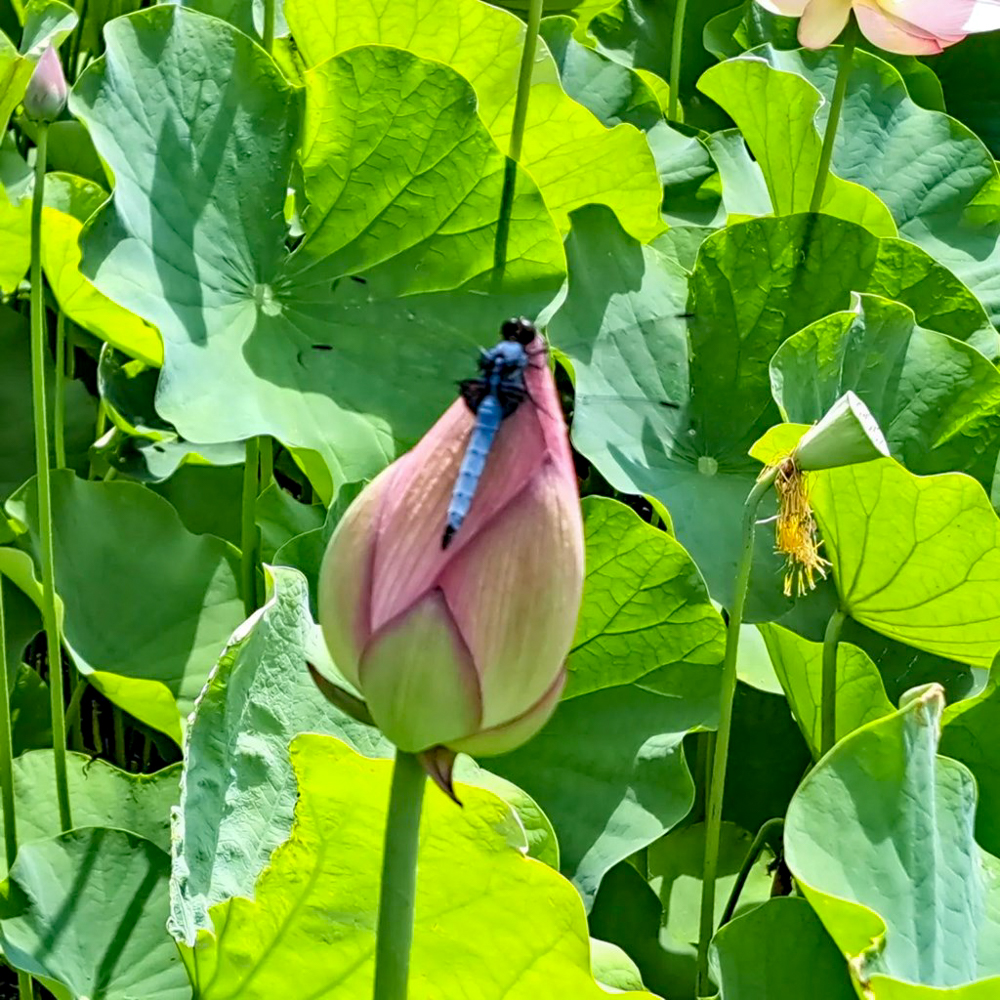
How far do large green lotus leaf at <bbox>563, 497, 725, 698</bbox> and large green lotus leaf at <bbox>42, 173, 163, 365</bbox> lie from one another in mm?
435

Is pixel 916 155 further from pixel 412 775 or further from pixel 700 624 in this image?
pixel 412 775

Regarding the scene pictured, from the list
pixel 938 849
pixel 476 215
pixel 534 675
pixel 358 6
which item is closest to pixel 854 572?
pixel 938 849

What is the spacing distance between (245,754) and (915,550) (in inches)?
20.4

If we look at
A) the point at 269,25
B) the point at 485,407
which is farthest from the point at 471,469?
the point at 269,25

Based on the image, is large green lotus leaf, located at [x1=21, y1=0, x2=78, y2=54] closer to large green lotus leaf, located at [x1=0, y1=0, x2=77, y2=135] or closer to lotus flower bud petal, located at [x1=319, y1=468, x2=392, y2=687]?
large green lotus leaf, located at [x1=0, y1=0, x2=77, y2=135]

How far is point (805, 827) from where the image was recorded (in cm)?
63

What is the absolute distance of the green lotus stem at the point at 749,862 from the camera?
965mm

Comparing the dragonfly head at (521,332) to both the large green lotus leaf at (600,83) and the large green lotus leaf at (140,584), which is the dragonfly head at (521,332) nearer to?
the large green lotus leaf at (140,584)

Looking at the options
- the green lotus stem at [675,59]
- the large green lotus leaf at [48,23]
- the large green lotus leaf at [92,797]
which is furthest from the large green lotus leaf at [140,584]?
the green lotus stem at [675,59]

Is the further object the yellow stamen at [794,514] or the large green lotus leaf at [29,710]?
the large green lotus leaf at [29,710]

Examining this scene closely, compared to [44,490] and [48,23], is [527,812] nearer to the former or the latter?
[44,490]

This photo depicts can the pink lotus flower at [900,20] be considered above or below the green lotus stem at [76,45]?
above

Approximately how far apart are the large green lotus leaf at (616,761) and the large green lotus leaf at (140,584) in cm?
30

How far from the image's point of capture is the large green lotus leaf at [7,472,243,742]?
99cm
